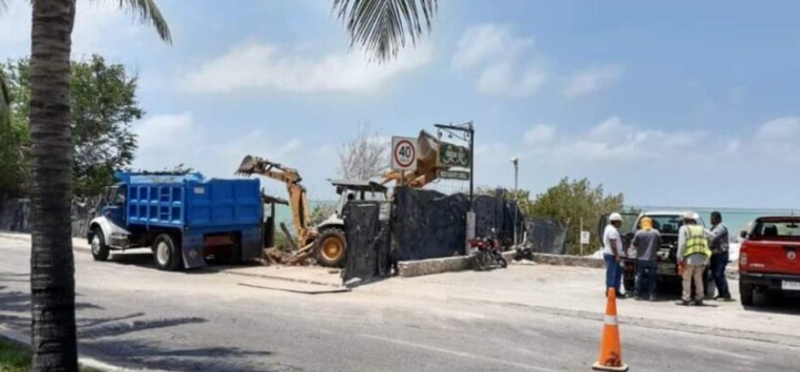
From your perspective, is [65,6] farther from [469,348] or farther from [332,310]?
[332,310]

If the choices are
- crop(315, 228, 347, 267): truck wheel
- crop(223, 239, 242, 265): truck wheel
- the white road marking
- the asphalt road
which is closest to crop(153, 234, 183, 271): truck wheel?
crop(223, 239, 242, 265): truck wheel

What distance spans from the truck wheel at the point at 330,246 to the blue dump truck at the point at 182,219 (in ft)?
6.68

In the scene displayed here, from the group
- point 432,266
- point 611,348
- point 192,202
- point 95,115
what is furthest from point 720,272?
point 95,115

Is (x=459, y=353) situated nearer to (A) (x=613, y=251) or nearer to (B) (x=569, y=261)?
(A) (x=613, y=251)

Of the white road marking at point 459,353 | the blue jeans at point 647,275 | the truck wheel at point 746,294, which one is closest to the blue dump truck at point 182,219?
the blue jeans at point 647,275

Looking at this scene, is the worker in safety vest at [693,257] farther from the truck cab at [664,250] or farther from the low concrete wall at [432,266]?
the low concrete wall at [432,266]

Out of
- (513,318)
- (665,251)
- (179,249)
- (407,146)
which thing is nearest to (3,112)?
(179,249)

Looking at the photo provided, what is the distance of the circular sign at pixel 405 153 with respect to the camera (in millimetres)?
20016

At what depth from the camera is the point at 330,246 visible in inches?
814

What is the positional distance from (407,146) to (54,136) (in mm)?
14837

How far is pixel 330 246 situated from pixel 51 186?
15157 millimetres

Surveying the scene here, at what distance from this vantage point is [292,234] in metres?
23.9

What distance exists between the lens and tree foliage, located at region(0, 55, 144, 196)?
123 feet

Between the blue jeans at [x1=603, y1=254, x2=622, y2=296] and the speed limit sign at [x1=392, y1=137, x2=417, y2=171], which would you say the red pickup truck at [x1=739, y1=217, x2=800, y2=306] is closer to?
the blue jeans at [x1=603, y1=254, x2=622, y2=296]
